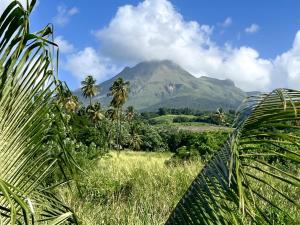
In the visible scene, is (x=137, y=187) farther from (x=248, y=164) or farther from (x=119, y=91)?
(x=119, y=91)

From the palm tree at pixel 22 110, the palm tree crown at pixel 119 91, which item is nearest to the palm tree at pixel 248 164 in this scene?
the palm tree at pixel 22 110

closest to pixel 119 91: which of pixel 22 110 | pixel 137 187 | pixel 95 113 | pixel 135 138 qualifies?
pixel 95 113

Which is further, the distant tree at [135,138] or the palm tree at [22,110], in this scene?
the distant tree at [135,138]

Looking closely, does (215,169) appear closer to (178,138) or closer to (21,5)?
(21,5)

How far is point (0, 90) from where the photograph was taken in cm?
229

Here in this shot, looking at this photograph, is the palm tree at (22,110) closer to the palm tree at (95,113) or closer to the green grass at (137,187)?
the green grass at (137,187)

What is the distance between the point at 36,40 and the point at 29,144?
1.81 feet

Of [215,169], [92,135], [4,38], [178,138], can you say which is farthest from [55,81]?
[178,138]

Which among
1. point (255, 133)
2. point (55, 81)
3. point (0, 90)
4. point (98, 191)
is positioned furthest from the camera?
point (98, 191)

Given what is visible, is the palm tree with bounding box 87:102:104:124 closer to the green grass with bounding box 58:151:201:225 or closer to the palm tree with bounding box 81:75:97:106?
the palm tree with bounding box 81:75:97:106

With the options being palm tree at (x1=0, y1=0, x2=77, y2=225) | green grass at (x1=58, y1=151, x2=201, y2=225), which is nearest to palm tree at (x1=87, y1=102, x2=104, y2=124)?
green grass at (x1=58, y1=151, x2=201, y2=225)

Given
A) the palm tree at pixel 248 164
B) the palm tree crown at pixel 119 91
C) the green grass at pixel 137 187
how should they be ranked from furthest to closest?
the palm tree crown at pixel 119 91 < the green grass at pixel 137 187 < the palm tree at pixel 248 164

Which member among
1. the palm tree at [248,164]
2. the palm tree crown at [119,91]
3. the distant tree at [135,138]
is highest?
the palm tree crown at [119,91]

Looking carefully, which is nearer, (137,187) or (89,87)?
(137,187)
